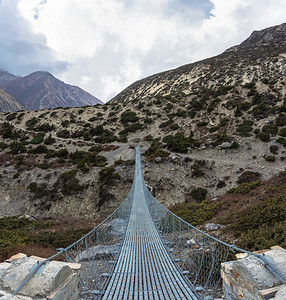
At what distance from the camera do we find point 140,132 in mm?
28406

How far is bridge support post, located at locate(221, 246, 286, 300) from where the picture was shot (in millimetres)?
2043

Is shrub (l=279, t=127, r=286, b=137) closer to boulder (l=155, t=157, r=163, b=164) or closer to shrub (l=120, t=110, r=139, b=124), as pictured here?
boulder (l=155, t=157, r=163, b=164)

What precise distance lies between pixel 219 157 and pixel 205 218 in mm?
11026

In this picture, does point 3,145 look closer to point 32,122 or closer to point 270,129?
point 32,122

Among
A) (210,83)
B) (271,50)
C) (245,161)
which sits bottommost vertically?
(245,161)

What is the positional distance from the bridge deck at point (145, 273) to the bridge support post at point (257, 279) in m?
1.27

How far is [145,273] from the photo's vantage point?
442 cm

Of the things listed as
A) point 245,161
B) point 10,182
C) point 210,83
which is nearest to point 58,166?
point 10,182

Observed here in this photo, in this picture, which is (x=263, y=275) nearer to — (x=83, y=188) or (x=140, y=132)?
(x=83, y=188)

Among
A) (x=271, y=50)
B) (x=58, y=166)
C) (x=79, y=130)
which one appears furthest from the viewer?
(x=271, y=50)

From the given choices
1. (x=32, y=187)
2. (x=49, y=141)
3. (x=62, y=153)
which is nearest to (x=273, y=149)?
(x=32, y=187)

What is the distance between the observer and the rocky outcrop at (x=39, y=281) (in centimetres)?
211

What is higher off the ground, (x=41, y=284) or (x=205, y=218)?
(x=41, y=284)

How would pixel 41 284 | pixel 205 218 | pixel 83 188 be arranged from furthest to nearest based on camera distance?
pixel 83 188 → pixel 205 218 → pixel 41 284
